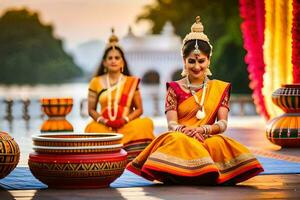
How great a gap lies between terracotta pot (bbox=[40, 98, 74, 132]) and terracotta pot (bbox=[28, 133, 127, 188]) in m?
4.92

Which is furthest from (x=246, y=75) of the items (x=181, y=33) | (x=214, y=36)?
(x=181, y=33)

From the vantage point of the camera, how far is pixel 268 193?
726cm

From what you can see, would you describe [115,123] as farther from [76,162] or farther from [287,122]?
[76,162]

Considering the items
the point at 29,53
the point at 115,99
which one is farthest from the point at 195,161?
the point at 29,53

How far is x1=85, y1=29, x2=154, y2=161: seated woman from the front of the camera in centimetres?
1040

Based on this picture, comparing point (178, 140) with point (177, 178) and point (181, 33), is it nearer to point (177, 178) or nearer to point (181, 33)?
point (177, 178)

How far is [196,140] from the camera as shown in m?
7.76

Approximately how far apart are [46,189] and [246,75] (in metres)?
35.1

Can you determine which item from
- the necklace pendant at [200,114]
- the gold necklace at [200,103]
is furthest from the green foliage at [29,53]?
the necklace pendant at [200,114]

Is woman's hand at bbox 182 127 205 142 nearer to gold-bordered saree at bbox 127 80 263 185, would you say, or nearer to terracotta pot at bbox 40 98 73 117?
gold-bordered saree at bbox 127 80 263 185

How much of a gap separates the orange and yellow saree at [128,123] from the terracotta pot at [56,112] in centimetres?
180

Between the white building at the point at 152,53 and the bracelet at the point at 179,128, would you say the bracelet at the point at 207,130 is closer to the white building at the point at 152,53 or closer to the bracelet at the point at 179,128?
the bracelet at the point at 179,128

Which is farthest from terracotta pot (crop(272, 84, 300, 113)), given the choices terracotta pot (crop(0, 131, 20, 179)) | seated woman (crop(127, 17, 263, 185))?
terracotta pot (crop(0, 131, 20, 179))

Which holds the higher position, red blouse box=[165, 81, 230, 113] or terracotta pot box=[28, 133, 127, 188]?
red blouse box=[165, 81, 230, 113]
